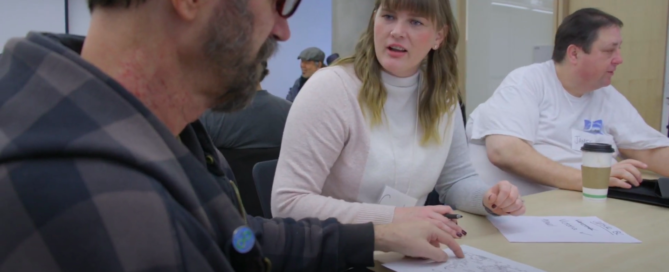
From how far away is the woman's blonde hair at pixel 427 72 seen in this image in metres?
1.50

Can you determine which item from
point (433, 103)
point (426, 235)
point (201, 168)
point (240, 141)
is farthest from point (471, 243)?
point (240, 141)

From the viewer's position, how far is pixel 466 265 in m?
0.98

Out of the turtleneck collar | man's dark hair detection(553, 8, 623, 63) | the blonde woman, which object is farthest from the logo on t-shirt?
the turtleneck collar

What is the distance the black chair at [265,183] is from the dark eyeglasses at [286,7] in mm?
887

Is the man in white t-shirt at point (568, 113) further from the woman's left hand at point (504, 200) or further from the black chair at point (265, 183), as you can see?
the black chair at point (265, 183)

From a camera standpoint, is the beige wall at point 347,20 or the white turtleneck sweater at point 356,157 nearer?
the white turtleneck sweater at point 356,157

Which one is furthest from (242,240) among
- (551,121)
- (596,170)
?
(551,121)

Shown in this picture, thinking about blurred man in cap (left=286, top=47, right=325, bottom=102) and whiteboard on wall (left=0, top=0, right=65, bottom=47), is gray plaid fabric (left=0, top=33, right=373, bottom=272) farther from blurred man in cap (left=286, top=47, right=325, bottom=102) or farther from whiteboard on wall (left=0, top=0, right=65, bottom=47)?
whiteboard on wall (left=0, top=0, right=65, bottom=47)

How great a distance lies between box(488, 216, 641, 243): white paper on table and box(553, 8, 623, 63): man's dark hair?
115 cm

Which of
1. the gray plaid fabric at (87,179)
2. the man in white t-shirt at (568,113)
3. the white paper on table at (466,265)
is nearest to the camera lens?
the gray plaid fabric at (87,179)

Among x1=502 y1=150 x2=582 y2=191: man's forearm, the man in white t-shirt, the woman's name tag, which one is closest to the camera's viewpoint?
the woman's name tag

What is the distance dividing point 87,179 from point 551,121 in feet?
6.82

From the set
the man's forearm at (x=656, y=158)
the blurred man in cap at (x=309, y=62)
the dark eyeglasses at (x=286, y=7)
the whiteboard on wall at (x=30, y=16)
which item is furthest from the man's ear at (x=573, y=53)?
the whiteboard on wall at (x=30, y=16)

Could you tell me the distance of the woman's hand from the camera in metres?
1.09
